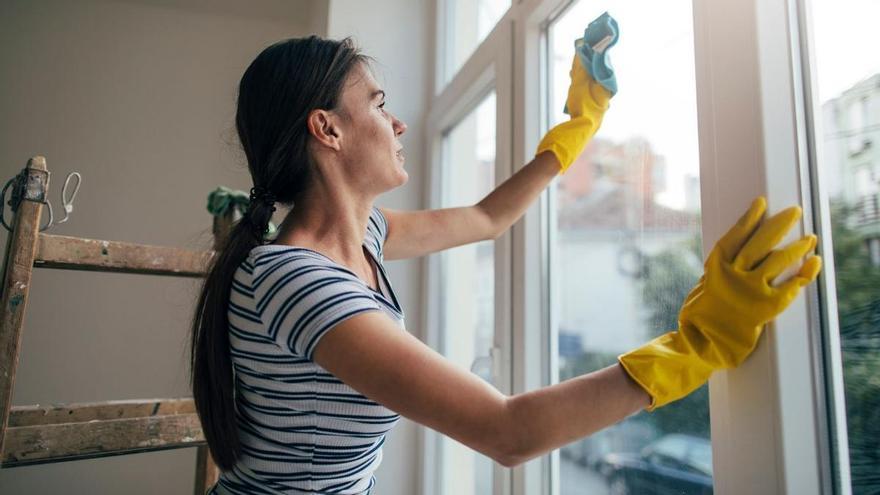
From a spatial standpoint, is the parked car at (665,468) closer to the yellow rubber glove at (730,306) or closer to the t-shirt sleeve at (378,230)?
the yellow rubber glove at (730,306)

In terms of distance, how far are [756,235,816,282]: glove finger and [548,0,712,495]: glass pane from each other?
0.78 feet

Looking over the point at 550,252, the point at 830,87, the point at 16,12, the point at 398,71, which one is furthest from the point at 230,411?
the point at 16,12

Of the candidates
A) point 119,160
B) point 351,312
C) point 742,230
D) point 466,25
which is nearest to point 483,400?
point 351,312

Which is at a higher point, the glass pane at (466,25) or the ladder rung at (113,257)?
the glass pane at (466,25)

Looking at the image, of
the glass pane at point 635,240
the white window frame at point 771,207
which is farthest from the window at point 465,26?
the white window frame at point 771,207

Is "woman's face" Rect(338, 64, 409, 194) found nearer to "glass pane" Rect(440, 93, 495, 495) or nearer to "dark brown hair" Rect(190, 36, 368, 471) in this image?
"dark brown hair" Rect(190, 36, 368, 471)

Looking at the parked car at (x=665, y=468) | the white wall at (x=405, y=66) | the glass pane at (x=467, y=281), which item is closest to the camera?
the parked car at (x=665, y=468)

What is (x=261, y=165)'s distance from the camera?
0.98 metres

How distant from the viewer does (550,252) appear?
1.27 metres

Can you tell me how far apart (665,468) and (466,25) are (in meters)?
1.58

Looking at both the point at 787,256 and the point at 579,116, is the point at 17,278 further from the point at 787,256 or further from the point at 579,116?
the point at 787,256

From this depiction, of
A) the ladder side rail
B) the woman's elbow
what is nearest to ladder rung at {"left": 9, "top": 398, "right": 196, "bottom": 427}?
the ladder side rail

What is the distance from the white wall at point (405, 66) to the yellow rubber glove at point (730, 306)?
4.57 feet

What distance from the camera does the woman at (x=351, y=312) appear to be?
62 cm
